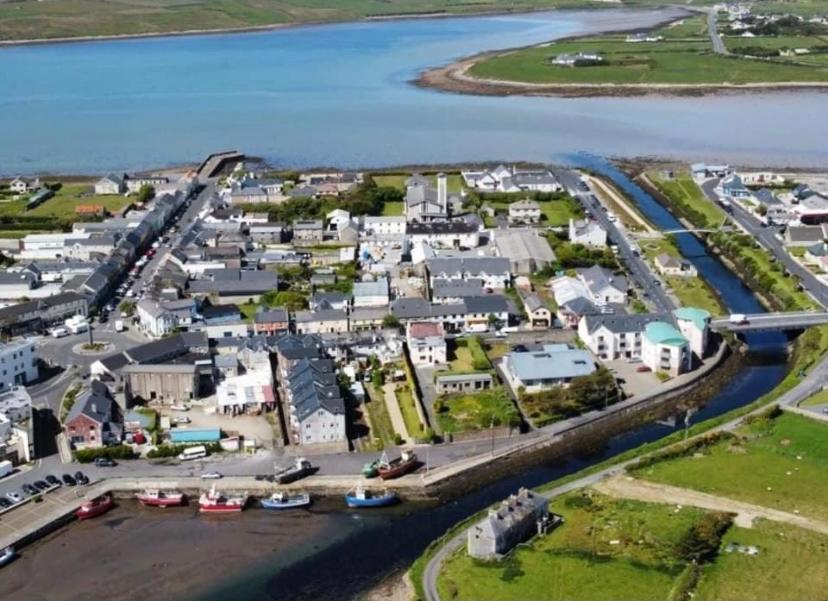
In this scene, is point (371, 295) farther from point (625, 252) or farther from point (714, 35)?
point (714, 35)

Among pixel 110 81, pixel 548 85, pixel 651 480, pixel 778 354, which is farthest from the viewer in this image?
pixel 110 81

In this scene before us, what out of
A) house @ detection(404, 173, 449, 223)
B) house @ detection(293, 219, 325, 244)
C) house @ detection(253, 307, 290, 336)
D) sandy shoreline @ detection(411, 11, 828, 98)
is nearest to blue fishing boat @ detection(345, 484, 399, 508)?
house @ detection(253, 307, 290, 336)

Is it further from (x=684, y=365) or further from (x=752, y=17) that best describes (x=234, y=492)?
(x=752, y=17)

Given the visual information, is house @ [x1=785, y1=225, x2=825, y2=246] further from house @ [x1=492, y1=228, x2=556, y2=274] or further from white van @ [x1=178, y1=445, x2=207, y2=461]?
white van @ [x1=178, y1=445, x2=207, y2=461]

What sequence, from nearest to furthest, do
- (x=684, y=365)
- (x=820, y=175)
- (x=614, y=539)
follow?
(x=614, y=539)
(x=684, y=365)
(x=820, y=175)

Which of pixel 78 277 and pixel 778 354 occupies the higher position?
pixel 78 277

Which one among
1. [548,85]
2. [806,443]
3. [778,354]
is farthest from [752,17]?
[806,443]

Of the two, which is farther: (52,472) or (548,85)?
(548,85)
